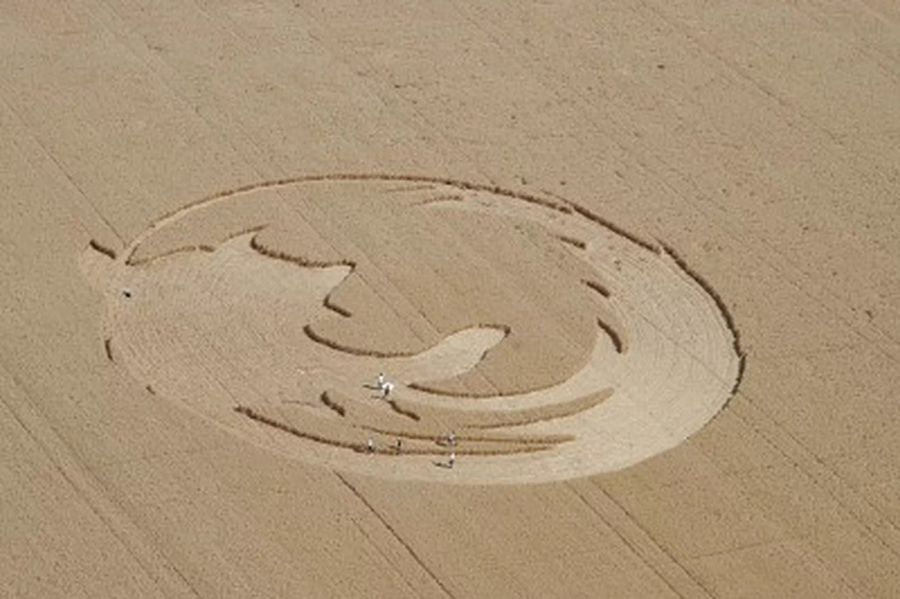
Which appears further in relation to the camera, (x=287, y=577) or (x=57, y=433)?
(x=57, y=433)

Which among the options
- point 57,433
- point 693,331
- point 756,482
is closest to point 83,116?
point 57,433

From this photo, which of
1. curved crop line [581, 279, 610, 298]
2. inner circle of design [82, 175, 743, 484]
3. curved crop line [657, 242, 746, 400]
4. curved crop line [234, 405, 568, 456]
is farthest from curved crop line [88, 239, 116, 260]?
curved crop line [657, 242, 746, 400]

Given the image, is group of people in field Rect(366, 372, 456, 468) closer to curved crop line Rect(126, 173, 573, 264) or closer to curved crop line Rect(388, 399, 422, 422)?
curved crop line Rect(388, 399, 422, 422)

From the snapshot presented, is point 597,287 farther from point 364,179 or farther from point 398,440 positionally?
point 398,440

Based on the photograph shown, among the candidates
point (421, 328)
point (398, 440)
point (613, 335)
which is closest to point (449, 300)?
point (421, 328)

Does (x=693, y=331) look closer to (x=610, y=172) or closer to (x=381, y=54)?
(x=610, y=172)

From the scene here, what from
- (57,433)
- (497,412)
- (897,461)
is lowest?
(57,433)
